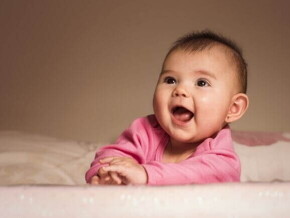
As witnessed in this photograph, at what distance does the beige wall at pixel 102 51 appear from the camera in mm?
1568

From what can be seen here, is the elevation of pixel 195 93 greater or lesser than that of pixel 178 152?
greater

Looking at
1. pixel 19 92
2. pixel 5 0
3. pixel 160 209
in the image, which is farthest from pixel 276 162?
pixel 5 0

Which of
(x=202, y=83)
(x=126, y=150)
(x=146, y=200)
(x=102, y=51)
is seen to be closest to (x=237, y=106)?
(x=202, y=83)

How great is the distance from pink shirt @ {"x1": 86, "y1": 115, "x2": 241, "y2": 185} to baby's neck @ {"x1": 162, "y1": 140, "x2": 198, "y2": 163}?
0.01 metres

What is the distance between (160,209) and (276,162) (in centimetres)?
86

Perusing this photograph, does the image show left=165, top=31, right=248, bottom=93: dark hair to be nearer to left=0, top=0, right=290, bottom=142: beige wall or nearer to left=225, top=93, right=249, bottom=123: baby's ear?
left=225, top=93, right=249, bottom=123: baby's ear

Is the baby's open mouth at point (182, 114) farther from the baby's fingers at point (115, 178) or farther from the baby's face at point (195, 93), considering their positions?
the baby's fingers at point (115, 178)

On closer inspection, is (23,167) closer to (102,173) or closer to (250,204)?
(102,173)

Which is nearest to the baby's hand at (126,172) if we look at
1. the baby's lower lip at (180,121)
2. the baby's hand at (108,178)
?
the baby's hand at (108,178)

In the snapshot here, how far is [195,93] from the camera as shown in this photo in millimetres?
711

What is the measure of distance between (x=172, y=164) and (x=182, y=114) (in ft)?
0.35

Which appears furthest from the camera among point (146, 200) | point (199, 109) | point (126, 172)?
point (199, 109)

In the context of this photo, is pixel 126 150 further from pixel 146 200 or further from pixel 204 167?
pixel 146 200

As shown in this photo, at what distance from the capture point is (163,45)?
5.23ft
